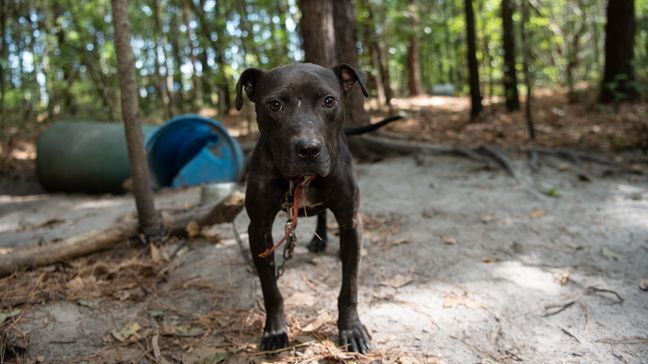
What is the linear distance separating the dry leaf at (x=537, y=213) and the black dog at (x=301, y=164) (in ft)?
9.44

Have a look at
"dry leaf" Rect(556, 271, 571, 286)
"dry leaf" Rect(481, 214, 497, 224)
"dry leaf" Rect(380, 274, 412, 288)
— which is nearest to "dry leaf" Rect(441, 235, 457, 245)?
"dry leaf" Rect(481, 214, 497, 224)

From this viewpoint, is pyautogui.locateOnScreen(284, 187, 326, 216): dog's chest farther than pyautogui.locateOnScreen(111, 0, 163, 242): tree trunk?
No

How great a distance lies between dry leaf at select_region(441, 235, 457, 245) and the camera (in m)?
4.16

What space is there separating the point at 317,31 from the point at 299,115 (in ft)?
11.4

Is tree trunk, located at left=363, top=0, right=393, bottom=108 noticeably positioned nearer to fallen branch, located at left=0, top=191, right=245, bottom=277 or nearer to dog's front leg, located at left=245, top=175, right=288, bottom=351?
fallen branch, located at left=0, top=191, right=245, bottom=277

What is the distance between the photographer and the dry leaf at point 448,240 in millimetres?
4159

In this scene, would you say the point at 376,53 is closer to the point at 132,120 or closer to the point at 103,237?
the point at 132,120

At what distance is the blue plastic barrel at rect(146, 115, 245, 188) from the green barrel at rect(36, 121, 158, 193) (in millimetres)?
382

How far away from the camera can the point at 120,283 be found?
3.44 meters

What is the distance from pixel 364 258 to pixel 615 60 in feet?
28.1

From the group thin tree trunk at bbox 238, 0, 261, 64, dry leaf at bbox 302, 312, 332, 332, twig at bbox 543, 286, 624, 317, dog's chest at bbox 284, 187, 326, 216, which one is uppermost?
thin tree trunk at bbox 238, 0, 261, 64

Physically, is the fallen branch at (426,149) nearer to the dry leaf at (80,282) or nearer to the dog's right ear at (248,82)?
the dog's right ear at (248,82)

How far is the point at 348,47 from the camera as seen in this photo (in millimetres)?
7297

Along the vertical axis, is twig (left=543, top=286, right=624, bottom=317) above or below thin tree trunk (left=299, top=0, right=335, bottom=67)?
below
